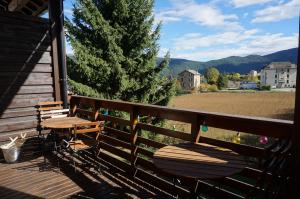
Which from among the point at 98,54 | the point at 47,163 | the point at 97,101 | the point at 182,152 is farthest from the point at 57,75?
the point at 98,54

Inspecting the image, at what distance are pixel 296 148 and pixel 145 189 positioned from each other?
2113 mm

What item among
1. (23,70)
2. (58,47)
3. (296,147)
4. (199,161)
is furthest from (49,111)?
(296,147)

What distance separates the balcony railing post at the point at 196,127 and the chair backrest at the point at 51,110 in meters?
2.91

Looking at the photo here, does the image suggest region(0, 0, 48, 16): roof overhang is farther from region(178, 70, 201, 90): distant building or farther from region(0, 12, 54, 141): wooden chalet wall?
region(178, 70, 201, 90): distant building

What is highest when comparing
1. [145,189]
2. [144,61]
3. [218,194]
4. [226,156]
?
[144,61]

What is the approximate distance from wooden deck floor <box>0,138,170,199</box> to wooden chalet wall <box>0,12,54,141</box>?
3.03 ft

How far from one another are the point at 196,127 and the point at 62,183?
6.59 feet

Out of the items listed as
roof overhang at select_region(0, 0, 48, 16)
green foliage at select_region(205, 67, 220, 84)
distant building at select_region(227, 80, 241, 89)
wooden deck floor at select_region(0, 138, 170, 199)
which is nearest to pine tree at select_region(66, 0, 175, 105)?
roof overhang at select_region(0, 0, 48, 16)

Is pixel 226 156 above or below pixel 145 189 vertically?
above

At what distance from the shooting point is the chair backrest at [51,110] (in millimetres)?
4723

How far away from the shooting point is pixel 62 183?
343 cm

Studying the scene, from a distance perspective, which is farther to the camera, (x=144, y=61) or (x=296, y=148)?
(x=144, y=61)

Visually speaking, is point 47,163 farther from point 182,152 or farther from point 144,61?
point 144,61

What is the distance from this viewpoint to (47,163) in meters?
4.26
